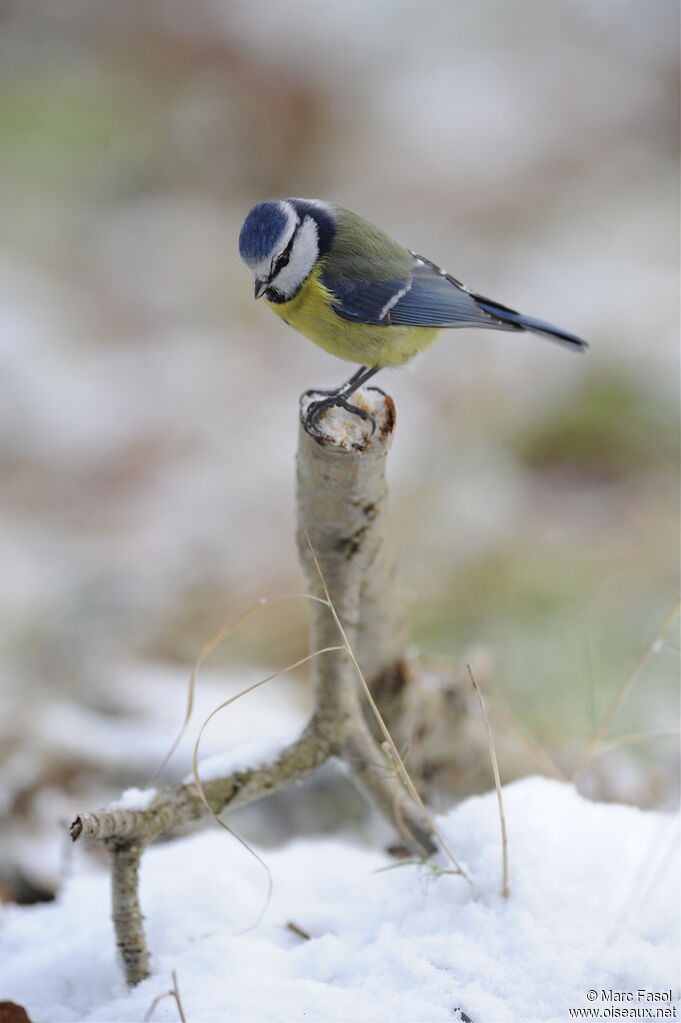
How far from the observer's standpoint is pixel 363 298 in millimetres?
1169

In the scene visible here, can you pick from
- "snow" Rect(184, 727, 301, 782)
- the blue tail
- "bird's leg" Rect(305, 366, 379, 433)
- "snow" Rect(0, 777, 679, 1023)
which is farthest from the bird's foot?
"snow" Rect(0, 777, 679, 1023)

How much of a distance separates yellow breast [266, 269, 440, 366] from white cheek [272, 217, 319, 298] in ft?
0.05

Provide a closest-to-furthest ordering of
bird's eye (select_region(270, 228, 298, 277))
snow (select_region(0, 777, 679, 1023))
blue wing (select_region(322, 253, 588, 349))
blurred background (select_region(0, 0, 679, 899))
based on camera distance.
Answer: snow (select_region(0, 777, 679, 1023)), bird's eye (select_region(270, 228, 298, 277)), blue wing (select_region(322, 253, 588, 349)), blurred background (select_region(0, 0, 679, 899))

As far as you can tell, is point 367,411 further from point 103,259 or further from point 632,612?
point 103,259

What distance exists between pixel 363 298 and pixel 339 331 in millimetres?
57

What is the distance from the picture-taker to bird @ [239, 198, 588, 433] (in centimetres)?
111

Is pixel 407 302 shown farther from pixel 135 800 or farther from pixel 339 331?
pixel 135 800

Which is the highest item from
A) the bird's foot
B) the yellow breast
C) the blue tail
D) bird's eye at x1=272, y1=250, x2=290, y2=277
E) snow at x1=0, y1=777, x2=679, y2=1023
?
the blue tail

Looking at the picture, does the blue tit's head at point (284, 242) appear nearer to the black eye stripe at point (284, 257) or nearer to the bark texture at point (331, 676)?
the black eye stripe at point (284, 257)

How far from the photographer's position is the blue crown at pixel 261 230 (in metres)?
0.95

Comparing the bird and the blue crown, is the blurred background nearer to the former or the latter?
the bird

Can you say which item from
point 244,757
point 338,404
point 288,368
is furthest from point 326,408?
point 288,368

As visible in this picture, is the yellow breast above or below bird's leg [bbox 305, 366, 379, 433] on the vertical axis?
above

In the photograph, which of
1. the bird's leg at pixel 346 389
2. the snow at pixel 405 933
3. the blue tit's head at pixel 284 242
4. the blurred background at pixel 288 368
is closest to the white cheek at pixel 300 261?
the blue tit's head at pixel 284 242
